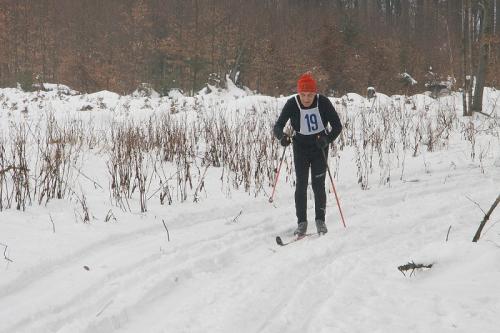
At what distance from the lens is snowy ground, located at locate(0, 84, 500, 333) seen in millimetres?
2508

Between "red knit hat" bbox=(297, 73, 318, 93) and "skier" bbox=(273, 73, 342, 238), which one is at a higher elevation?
"red knit hat" bbox=(297, 73, 318, 93)

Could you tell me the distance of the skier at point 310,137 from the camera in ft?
13.9

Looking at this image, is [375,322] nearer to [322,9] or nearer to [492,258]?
[492,258]

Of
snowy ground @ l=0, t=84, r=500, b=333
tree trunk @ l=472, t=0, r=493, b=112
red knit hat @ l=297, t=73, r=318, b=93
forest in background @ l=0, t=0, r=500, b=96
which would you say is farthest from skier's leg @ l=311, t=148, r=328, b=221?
forest in background @ l=0, t=0, r=500, b=96

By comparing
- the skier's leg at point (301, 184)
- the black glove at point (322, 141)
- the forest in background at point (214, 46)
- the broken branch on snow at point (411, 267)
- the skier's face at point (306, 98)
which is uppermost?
the forest in background at point (214, 46)

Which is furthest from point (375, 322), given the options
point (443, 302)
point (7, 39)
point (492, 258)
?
point (7, 39)

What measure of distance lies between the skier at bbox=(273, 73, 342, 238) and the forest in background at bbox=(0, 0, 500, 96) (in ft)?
46.8

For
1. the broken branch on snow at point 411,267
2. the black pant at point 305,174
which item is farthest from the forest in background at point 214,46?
the broken branch on snow at point 411,267

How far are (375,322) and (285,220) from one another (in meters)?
2.36

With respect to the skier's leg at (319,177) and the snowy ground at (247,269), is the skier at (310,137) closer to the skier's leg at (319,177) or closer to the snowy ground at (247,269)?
the skier's leg at (319,177)

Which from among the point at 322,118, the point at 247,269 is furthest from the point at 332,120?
the point at 247,269

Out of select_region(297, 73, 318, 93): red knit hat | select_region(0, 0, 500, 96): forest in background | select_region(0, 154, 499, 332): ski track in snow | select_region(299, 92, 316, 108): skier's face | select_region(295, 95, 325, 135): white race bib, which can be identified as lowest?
select_region(0, 154, 499, 332): ski track in snow

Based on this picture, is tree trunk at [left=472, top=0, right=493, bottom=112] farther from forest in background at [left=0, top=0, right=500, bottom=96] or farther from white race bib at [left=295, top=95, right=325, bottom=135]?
white race bib at [left=295, top=95, right=325, bottom=135]

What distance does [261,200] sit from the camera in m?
5.45
